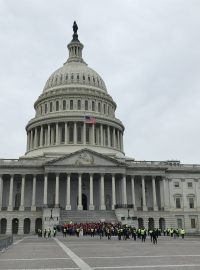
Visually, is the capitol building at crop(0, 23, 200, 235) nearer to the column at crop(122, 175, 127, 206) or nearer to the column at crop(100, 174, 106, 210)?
the column at crop(122, 175, 127, 206)

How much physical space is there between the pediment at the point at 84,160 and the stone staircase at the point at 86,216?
462 inches

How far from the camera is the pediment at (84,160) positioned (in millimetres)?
82438

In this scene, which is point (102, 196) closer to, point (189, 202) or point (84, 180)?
point (84, 180)

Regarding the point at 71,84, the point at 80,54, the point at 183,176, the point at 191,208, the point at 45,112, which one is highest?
the point at 80,54

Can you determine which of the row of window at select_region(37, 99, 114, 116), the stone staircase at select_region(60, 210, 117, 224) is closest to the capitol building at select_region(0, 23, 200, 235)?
the stone staircase at select_region(60, 210, 117, 224)

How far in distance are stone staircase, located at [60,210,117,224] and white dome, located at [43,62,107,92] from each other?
149ft

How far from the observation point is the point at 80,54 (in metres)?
124

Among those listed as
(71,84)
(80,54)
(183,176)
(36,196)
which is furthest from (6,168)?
(80,54)

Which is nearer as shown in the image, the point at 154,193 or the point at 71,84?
the point at 154,193

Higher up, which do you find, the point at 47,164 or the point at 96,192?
the point at 47,164

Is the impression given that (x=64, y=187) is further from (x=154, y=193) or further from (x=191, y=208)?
(x=191, y=208)

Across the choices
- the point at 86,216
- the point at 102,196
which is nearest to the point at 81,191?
the point at 102,196

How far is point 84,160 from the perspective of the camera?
83.4 meters

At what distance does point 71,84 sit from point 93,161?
3314cm
